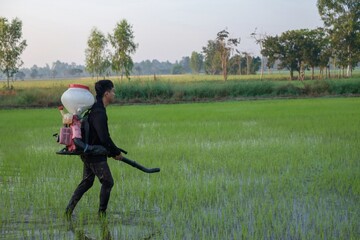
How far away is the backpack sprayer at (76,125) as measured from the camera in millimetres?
4828

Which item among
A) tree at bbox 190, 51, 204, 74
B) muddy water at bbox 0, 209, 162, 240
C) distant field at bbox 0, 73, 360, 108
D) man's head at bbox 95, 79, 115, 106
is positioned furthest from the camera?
tree at bbox 190, 51, 204, 74

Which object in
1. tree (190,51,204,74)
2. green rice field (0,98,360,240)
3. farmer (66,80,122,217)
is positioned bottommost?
green rice field (0,98,360,240)

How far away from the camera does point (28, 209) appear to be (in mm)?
5879

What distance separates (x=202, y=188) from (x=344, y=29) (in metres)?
44.2

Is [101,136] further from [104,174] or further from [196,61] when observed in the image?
[196,61]

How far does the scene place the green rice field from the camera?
491 centimetres

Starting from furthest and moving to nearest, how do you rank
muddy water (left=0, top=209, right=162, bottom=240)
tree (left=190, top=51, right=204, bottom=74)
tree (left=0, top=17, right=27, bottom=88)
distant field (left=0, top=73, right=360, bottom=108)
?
1. tree (left=190, top=51, right=204, bottom=74)
2. tree (left=0, top=17, right=27, bottom=88)
3. distant field (left=0, top=73, right=360, bottom=108)
4. muddy water (left=0, top=209, right=162, bottom=240)

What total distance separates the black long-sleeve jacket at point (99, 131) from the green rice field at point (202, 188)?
2.36 ft

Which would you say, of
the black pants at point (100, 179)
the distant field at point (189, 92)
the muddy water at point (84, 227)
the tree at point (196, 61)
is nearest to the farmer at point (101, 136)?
the black pants at point (100, 179)

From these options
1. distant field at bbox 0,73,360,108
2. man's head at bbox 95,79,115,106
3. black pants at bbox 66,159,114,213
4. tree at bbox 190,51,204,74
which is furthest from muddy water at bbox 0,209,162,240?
tree at bbox 190,51,204,74

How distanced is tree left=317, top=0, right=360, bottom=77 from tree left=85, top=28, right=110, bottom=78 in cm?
2204

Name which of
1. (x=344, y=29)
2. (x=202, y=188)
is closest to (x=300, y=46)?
(x=344, y=29)

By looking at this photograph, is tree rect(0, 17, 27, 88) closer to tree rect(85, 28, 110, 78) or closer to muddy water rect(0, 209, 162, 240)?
tree rect(85, 28, 110, 78)

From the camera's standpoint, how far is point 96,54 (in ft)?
172
